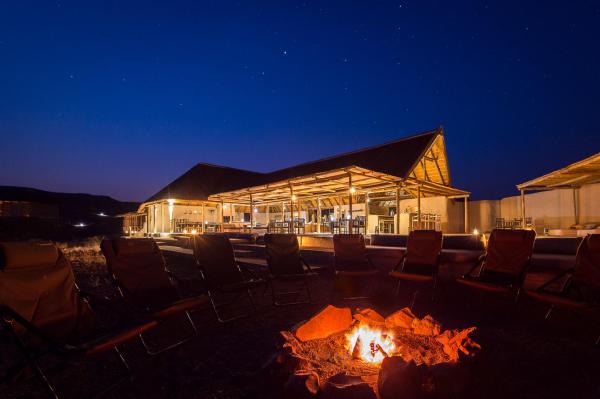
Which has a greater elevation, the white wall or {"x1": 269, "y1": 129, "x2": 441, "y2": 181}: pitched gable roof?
{"x1": 269, "y1": 129, "x2": 441, "y2": 181}: pitched gable roof

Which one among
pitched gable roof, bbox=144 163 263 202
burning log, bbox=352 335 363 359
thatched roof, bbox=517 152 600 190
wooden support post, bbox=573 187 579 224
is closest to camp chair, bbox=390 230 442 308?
burning log, bbox=352 335 363 359

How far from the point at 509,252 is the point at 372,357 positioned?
2.93 metres

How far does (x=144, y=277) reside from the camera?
11.2ft

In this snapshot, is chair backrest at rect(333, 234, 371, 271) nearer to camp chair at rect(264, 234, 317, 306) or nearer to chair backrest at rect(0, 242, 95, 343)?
camp chair at rect(264, 234, 317, 306)

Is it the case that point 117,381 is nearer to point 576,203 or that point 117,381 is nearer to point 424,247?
point 424,247

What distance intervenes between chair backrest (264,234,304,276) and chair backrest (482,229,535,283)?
2.61 meters

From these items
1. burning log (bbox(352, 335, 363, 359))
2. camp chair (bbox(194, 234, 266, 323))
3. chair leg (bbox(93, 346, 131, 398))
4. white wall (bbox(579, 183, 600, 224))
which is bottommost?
chair leg (bbox(93, 346, 131, 398))

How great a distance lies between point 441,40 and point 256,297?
17690mm

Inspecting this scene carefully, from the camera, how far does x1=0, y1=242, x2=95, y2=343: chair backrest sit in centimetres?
234

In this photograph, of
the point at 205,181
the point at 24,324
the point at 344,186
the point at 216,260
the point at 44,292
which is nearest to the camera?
the point at 24,324

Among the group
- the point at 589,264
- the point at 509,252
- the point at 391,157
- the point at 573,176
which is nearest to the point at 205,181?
the point at 391,157

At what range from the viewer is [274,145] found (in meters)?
46.1

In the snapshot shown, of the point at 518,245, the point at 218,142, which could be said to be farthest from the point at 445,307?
the point at 218,142

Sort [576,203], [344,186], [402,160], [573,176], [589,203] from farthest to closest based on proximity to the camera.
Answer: [344,186], [576,203], [402,160], [589,203], [573,176]
